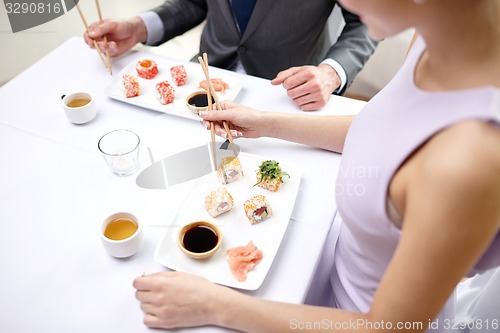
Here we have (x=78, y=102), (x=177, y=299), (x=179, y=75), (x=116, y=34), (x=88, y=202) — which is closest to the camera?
(x=177, y=299)

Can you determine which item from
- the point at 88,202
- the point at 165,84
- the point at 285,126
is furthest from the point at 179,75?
the point at 88,202

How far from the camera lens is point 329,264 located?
48.4 inches

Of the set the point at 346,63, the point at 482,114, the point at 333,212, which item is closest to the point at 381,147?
the point at 482,114

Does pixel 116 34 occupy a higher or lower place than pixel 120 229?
higher

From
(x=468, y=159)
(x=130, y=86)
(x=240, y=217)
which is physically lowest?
(x=240, y=217)

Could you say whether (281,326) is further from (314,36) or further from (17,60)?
(17,60)

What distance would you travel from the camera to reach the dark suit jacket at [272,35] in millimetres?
1832

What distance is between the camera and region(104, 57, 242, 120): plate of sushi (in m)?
1.53

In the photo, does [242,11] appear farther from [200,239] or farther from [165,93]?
[200,239]

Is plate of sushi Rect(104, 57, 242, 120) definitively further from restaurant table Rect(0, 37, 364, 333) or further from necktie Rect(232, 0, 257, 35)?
necktie Rect(232, 0, 257, 35)

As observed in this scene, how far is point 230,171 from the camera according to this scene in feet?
4.18

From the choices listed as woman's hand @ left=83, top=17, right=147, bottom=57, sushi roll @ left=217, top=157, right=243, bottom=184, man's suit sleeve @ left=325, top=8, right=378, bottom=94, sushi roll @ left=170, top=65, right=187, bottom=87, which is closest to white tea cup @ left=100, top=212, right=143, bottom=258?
sushi roll @ left=217, top=157, right=243, bottom=184

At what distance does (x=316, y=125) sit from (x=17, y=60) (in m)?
2.67

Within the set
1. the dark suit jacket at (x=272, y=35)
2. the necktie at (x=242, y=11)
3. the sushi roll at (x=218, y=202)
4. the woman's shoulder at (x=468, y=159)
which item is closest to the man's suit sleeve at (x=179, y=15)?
the dark suit jacket at (x=272, y=35)
